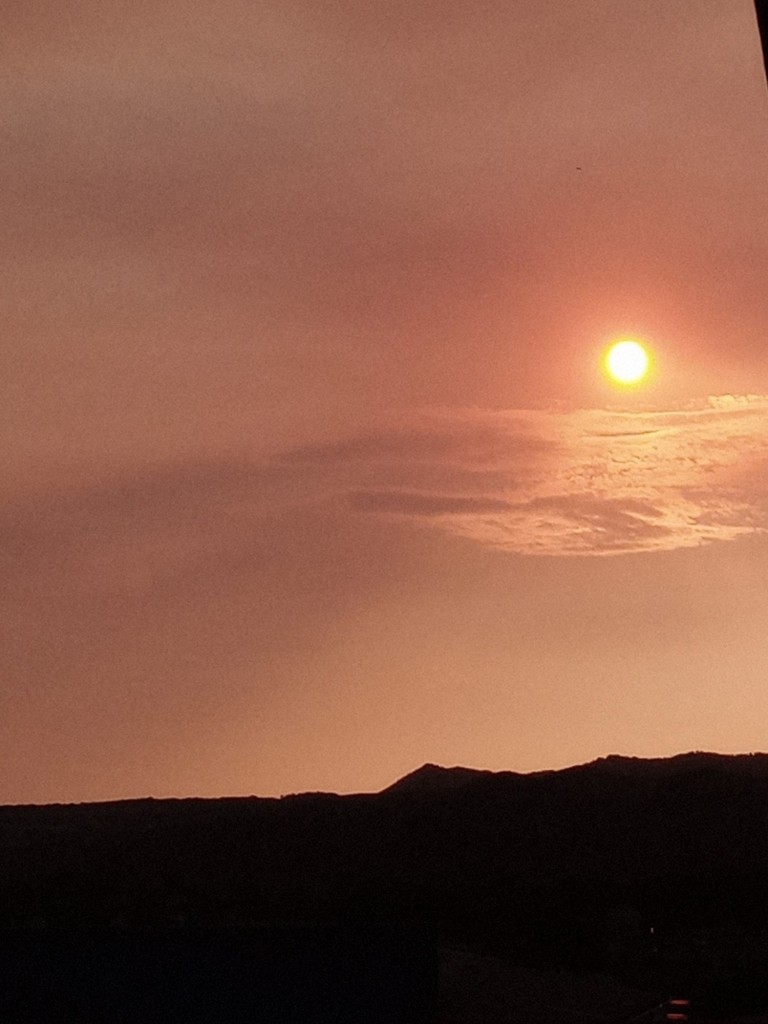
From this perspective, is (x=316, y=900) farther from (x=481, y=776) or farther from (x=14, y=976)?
(x=14, y=976)

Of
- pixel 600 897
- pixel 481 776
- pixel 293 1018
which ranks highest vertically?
pixel 481 776

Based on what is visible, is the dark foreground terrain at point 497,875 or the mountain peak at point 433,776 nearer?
the dark foreground terrain at point 497,875

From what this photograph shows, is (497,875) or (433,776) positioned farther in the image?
(433,776)

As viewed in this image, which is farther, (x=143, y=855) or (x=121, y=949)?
(x=143, y=855)

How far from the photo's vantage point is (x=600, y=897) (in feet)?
192

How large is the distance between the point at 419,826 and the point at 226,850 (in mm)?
8162

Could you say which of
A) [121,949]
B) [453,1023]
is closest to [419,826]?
[453,1023]

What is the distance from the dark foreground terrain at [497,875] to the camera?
40.7 metres

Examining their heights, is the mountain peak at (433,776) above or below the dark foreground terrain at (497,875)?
above

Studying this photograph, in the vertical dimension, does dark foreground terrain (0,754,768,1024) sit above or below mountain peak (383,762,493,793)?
below

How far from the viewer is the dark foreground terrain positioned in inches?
1601

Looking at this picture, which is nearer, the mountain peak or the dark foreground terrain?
the dark foreground terrain

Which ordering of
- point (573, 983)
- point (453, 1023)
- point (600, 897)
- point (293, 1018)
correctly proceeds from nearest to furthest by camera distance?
point (293, 1018) < point (453, 1023) < point (573, 983) < point (600, 897)

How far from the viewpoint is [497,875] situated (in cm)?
6231
